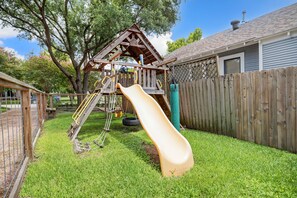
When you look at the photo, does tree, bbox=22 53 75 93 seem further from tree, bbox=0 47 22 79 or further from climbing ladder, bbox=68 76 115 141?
climbing ladder, bbox=68 76 115 141

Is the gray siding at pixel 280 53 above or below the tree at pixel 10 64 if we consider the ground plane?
below

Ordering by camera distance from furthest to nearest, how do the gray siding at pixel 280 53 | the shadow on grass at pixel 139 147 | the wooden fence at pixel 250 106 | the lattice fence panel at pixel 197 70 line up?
1. the gray siding at pixel 280 53
2. the lattice fence panel at pixel 197 70
3. the wooden fence at pixel 250 106
4. the shadow on grass at pixel 139 147

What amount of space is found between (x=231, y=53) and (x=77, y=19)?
10125 millimetres

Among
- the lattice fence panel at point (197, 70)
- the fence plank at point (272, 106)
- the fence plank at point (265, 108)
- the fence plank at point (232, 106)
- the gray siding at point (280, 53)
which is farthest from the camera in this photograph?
the gray siding at point (280, 53)

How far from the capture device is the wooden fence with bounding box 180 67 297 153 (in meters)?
3.87

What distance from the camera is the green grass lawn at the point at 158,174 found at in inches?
99.3

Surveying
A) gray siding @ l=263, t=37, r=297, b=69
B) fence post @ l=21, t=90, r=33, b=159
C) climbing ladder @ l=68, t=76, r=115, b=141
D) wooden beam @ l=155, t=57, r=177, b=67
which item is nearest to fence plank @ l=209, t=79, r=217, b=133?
wooden beam @ l=155, t=57, r=177, b=67

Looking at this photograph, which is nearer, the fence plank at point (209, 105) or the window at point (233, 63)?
the fence plank at point (209, 105)

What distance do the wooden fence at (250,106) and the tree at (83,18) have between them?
7.23m

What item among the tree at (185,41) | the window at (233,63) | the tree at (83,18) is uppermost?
the tree at (185,41)

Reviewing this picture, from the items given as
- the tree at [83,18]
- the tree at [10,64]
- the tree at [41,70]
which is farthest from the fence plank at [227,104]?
the tree at [10,64]

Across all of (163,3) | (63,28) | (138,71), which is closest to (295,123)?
(138,71)

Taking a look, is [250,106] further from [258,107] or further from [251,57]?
[251,57]

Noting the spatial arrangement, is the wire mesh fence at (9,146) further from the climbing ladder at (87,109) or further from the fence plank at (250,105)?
the fence plank at (250,105)
